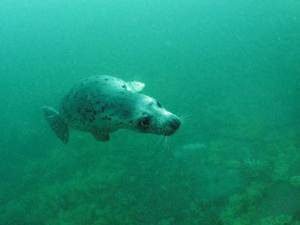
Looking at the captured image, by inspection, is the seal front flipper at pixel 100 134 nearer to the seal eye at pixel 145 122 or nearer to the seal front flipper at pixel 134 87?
the seal front flipper at pixel 134 87

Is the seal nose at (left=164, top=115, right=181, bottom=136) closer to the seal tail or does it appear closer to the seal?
the seal

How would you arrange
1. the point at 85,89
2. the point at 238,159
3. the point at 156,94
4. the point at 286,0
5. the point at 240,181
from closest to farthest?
1. the point at 85,89
2. the point at 240,181
3. the point at 238,159
4. the point at 156,94
5. the point at 286,0

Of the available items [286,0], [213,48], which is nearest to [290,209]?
[213,48]

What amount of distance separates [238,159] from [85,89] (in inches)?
177

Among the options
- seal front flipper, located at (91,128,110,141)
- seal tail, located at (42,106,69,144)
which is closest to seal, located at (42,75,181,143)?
seal front flipper, located at (91,128,110,141)

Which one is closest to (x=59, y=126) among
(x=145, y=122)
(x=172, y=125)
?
(x=145, y=122)

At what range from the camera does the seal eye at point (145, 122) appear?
3125mm

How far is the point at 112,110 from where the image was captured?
3475 millimetres

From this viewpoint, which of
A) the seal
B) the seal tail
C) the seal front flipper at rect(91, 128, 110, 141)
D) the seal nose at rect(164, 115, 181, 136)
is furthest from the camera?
the seal tail

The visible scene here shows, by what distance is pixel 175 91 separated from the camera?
13.1m

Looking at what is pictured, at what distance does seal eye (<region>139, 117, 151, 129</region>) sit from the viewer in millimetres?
3125

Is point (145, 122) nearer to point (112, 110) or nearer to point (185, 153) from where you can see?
point (112, 110)

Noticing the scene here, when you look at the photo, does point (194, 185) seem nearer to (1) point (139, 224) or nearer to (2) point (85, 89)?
(1) point (139, 224)

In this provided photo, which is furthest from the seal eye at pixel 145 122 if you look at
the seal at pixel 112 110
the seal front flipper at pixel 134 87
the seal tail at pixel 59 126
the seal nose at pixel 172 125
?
the seal tail at pixel 59 126
